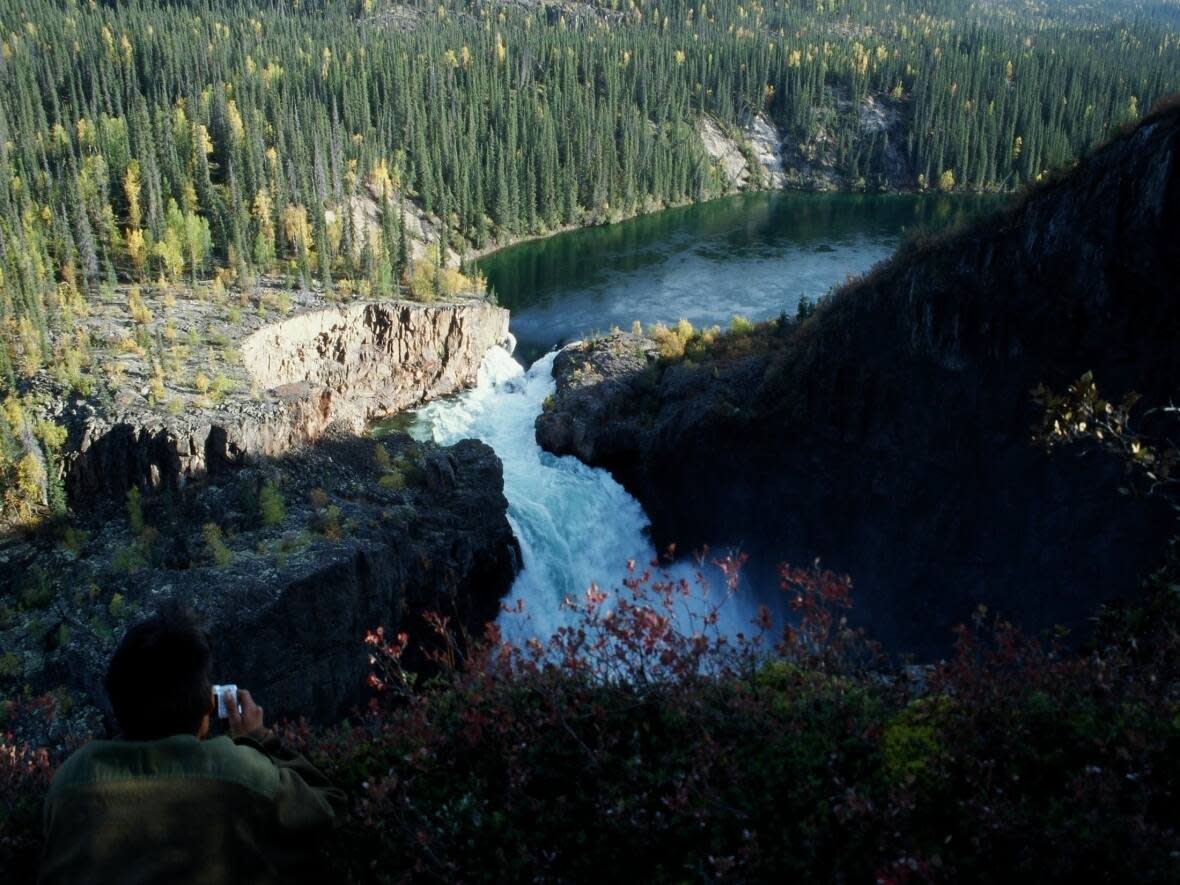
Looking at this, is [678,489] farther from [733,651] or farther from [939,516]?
[733,651]

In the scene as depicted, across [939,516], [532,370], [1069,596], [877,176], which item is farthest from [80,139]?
[877,176]

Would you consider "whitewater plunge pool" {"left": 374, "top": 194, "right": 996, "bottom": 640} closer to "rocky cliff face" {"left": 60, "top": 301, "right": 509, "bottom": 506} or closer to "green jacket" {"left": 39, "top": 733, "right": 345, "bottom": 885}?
"rocky cliff face" {"left": 60, "top": 301, "right": 509, "bottom": 506}

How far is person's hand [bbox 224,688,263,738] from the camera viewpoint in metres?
5.93

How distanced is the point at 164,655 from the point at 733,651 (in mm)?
5910

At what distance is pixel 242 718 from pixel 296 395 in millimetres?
34013

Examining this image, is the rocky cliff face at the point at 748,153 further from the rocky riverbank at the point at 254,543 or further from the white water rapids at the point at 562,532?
the rocky riverbank at the point at 254,543

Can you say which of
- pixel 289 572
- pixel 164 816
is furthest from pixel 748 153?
pixel 164 816

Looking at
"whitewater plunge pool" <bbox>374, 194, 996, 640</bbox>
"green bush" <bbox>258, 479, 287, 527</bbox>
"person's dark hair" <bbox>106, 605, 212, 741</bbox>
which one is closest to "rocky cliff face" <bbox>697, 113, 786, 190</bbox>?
"whitewater plunge pool" <bbox>374, 194, 996, 640</bbox>

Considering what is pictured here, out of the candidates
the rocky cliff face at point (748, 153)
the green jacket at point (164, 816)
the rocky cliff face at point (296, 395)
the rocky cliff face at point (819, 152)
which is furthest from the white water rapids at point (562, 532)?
the rocky cliff face at point (819, 152)

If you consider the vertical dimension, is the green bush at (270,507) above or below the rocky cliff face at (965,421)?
below

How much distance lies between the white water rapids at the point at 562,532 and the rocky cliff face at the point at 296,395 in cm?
791

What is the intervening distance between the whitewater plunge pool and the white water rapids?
0.22 feet

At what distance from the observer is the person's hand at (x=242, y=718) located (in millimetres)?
5934

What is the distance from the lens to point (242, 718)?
601 centimetres
